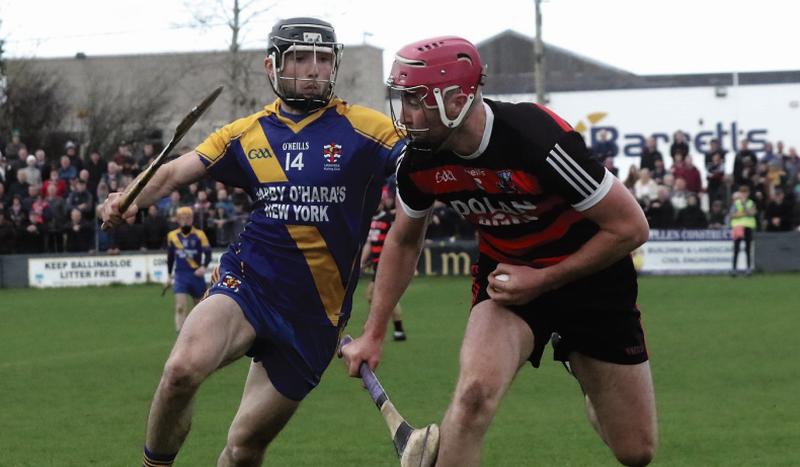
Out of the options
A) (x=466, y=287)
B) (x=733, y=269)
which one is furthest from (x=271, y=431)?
(x=733, y=269)

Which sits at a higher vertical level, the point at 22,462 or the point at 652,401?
the point at 652,401

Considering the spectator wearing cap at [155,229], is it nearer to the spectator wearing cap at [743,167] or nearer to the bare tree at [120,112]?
the bare tree at [120,112]

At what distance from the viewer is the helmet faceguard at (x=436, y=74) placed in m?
5.45

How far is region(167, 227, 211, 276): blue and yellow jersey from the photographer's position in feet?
61.9

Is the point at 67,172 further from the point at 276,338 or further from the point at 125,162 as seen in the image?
the point at 276,338

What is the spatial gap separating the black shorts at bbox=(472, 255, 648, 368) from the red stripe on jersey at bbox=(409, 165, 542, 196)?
53 centimetres

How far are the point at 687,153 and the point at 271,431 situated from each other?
23371 mm

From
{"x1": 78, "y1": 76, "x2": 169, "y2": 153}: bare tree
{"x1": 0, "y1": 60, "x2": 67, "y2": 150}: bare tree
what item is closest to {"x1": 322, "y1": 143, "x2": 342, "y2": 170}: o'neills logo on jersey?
{"x1": 0, "y1": 60, "x2": 67, "y2": 150}: bare tree

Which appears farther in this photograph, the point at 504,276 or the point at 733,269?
the point at 733,269

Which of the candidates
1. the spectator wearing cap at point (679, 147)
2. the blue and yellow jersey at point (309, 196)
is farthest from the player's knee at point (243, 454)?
the spectator wearing cap at point (679, 147)

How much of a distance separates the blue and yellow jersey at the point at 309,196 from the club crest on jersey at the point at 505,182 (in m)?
1.36

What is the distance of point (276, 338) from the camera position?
6883mm

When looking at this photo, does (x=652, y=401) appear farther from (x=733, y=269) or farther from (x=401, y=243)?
(x=733, y=269)

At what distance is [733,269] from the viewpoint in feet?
90.3
